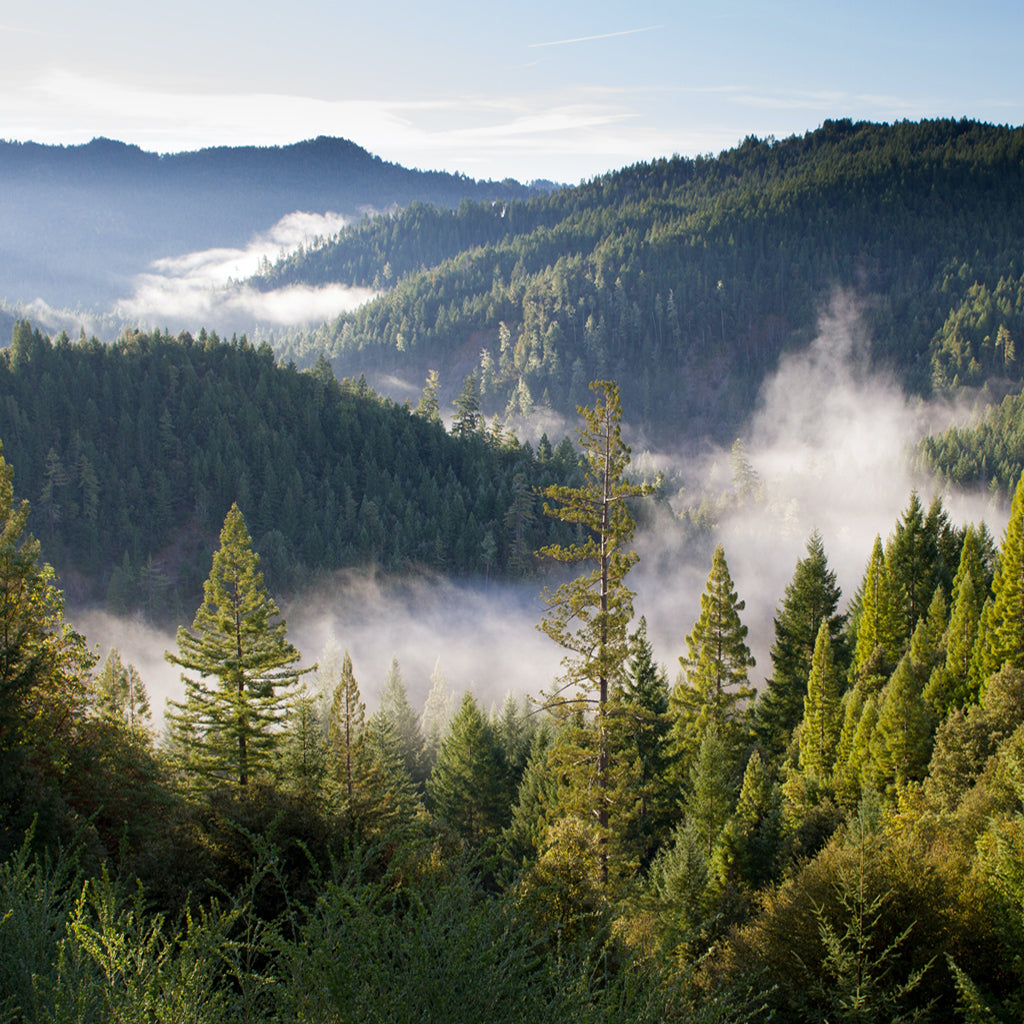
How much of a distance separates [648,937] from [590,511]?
33.6 ft

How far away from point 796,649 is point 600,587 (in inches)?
1178

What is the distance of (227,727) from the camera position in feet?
88.5

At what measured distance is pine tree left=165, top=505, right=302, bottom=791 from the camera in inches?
1068

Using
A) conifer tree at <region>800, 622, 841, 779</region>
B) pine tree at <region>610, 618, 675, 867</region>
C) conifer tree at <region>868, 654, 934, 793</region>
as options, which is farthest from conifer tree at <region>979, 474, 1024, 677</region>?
pine tree at <region>610, 618, 675, 867</region>

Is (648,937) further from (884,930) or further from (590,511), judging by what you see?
(590,511)

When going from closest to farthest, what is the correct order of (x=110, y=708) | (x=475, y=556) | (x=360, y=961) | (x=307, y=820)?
(x=360, y=961) < (x=307, y=820) < (x=110, y=708) < (x=475, y=556)

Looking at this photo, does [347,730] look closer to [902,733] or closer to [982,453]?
[902,733]

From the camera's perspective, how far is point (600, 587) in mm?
20406

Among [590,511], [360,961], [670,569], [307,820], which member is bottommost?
[670,569]

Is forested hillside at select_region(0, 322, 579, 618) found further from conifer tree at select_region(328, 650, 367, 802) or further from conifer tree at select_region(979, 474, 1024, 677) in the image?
conifer tree at select_region(979, 474, 1024, 677)

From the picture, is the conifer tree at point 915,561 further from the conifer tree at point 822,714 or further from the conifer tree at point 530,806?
the conifer tree at point 530,806

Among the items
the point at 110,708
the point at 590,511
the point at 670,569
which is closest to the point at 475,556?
the point at 670,569

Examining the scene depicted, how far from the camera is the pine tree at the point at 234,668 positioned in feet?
89.0

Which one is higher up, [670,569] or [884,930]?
[884,930]
